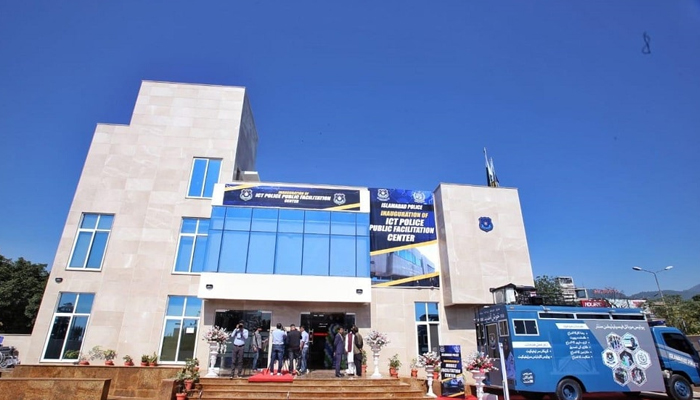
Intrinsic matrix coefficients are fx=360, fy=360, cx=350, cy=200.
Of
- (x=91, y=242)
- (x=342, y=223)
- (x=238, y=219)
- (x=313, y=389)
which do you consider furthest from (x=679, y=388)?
(x=91, y=242)

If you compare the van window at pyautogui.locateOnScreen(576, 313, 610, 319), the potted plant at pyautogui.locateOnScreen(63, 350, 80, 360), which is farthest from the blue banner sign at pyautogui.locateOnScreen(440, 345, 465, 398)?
the potted plant at pyautogui.locateOnScreen(63, 350, 80, 360)

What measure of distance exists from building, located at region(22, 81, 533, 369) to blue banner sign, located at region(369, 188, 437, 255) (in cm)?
6

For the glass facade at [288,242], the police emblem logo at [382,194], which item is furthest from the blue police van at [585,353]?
the police emblem logo at [382,194]

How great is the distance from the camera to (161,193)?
1970 centimetres

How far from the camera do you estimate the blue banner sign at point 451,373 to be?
47.0ft

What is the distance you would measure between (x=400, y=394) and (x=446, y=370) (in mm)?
3000

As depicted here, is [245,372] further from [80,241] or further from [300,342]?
[80,241]

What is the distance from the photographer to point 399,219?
2084 centimetres

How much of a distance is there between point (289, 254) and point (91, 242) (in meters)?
10.2

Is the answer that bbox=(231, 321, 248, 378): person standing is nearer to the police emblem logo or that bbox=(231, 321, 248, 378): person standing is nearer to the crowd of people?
the crowd of people

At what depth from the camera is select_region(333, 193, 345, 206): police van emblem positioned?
19938 millimetres

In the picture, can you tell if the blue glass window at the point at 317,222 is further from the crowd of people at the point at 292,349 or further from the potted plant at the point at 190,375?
the potted plant at the point at 190,375

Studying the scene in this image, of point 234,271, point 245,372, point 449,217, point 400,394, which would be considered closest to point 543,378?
point 400,394

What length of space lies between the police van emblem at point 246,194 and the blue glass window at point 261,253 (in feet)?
6.64
